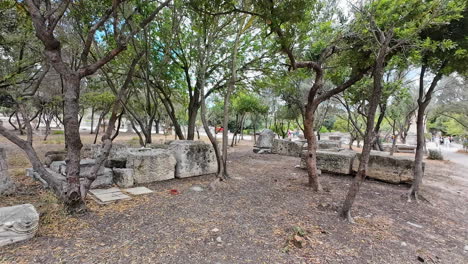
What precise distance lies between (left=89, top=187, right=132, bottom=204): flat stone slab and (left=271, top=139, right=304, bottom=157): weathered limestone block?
914cm

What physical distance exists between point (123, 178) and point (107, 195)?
69 cm

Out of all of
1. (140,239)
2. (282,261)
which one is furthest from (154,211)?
(282,261)

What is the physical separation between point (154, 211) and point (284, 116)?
13.1 meters

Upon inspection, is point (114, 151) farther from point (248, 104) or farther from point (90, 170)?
point (248, 104)

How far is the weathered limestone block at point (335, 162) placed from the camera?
666cm

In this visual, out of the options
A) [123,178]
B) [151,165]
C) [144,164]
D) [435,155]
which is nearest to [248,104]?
[151,165]

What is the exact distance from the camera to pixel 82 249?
238 centimetres

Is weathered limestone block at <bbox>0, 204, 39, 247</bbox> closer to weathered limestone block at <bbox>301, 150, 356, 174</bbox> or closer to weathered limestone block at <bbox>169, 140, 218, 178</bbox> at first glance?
weathered limestone block at <bbox>169, 140, 218, 178</bbox>

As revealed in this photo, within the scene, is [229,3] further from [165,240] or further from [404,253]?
[404,253]

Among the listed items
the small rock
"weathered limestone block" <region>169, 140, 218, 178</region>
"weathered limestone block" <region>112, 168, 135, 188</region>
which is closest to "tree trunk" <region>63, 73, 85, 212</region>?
"weathered limestone block" <region>112, 168, 135, 188</region>

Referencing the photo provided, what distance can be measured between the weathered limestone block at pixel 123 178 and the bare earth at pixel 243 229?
20.7 inches

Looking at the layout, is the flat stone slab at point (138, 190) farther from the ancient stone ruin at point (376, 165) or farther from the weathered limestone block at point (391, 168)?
the weathered limestone block at point (391, 168)

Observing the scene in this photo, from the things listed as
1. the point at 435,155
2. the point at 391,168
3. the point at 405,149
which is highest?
the point at 391,168

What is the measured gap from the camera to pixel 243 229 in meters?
3.03
